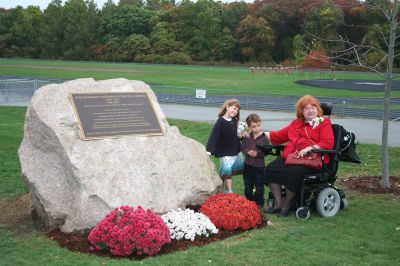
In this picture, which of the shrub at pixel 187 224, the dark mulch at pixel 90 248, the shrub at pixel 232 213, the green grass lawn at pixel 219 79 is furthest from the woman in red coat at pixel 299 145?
the green grass lawn at pixel 219 79

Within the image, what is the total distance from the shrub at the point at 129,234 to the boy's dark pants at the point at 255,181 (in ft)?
6.86

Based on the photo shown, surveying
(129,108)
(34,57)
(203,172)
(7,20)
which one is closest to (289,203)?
(203,172)

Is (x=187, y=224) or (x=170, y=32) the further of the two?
(x=170, y=32)

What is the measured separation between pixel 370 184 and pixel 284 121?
33.1 feet

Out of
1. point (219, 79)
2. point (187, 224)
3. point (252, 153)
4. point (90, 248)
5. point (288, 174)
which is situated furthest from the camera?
point (219, 79)

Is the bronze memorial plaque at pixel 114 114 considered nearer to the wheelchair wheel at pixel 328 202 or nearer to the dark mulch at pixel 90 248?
the dark mulch at pixel 90 248

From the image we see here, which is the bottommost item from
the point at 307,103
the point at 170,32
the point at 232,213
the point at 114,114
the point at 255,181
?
the point at 232,213

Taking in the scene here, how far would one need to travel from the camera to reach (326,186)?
24.4ft

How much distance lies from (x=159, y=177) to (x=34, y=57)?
9030 cm

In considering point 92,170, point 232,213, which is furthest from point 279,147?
point 92,170

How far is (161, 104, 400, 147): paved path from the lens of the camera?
15.7 metres

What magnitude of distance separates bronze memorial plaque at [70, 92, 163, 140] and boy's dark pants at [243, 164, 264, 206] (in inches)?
53.7

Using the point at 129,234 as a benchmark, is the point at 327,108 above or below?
above

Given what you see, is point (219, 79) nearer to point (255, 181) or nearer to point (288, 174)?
point (255, 181)
